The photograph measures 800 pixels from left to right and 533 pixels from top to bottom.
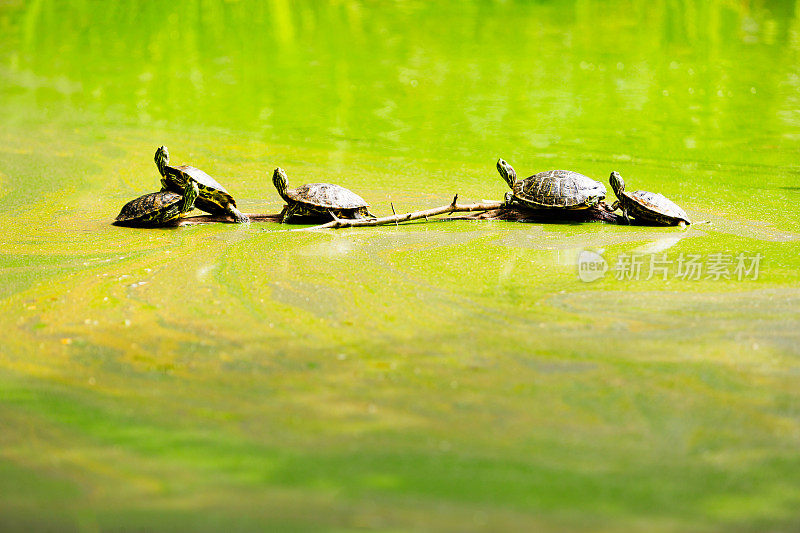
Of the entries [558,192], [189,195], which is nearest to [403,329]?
[558,192]

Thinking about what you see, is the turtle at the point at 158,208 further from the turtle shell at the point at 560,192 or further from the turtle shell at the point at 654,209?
the turtle shell at the point at 654,209

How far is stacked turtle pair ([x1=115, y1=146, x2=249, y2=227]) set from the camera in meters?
3.79

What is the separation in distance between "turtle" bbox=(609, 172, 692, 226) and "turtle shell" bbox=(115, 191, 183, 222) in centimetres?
224

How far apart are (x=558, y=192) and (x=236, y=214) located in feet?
5.42

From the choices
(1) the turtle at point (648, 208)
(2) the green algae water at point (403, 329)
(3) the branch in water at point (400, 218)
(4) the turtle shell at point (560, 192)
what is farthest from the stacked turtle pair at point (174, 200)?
(1) the turtle at point (648, 208)

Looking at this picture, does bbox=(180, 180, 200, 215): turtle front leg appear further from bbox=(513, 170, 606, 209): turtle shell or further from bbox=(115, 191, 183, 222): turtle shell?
bbox=(513, 170, 606, 209): turtle shell

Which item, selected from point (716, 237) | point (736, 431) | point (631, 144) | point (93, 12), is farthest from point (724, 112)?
point (93, 12)

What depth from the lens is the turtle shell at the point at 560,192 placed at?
379 centimetres

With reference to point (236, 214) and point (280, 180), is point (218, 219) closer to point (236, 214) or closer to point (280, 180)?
point (236, 214)

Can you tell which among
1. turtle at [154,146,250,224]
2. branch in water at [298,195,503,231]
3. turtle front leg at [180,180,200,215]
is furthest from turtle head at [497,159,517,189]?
turtle front leg at [180,180,200,215]

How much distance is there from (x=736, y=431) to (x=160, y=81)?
23.4ft

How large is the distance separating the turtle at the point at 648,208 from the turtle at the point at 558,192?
0.10 metres

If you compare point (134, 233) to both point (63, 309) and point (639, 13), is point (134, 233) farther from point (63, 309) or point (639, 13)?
point (639, 13)

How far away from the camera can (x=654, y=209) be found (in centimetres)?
374
